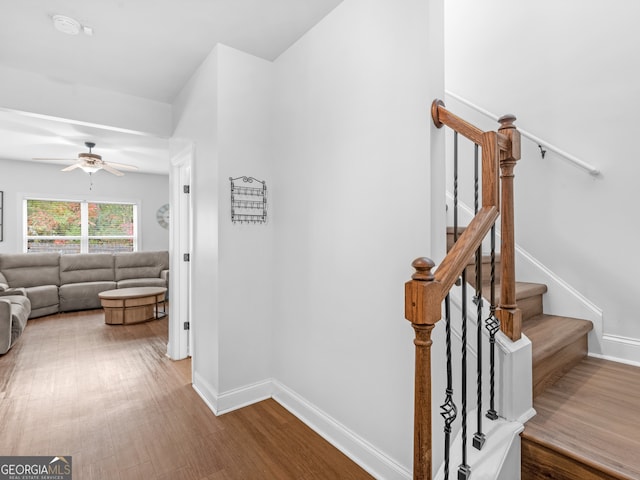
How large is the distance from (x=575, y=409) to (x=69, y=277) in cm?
693

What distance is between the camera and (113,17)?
2.19 metres

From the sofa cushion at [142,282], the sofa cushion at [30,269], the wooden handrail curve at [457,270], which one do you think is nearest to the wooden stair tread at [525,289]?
the wooden handrail curve at [457,270]

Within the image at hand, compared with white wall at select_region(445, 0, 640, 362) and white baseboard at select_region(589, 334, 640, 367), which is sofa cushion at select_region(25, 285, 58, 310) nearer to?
white wall at select_region(445, 0, 640, 362)

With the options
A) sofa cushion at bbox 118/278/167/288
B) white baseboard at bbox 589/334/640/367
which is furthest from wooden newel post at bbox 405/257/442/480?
sofa cushion at bbox 118/278/167/288

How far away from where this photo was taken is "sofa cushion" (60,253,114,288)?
584cm

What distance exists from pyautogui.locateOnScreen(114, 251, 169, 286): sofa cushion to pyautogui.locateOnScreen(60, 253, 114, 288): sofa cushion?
5.2 inches

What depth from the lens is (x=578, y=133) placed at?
2180 millimetres

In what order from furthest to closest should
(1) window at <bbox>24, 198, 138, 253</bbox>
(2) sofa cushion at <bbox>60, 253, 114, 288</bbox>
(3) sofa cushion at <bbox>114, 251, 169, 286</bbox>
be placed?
(1) window at <bbox>24, 198, 138, 253</bbox> → (3) sofa cushion at <bbox>114, 251, 169, 286</bbox> → (2) sofa cushion at <bbox>60, 253, 114, 288</bbox>

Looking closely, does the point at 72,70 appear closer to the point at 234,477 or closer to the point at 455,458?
the point at 234,477

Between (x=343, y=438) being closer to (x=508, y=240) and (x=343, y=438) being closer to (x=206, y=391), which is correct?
(x=206, y=391)

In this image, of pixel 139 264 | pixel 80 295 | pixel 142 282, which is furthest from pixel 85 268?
pixel 142 282

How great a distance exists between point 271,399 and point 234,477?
0.87 m

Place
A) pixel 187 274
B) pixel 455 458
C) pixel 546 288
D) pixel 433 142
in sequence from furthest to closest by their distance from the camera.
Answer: pixel 187 274 → pixel 546 288 → pixel 433 142 → pixel 455 458

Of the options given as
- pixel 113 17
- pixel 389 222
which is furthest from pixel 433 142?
pixel 113 17
